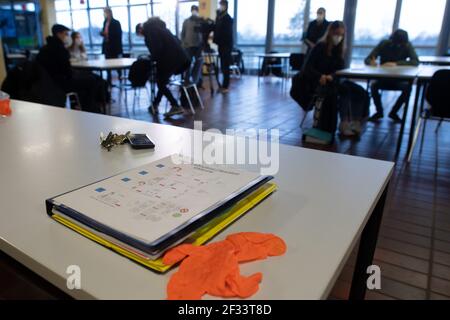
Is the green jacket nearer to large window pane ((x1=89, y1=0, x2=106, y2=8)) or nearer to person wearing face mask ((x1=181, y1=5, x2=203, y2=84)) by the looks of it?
person wearing face mask ((x1=181, y1=5, x2=203, y2=84))

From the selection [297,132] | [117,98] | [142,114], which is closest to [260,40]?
[117,98]

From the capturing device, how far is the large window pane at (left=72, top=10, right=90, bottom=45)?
11383 mm

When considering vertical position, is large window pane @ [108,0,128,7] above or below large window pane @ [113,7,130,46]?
above

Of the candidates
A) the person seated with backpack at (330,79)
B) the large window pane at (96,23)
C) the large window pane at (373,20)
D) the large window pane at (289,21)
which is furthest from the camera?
the large window pane at (96,23)

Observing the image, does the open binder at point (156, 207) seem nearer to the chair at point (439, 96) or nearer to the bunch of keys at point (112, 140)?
the bunch of keys at point (112, 140)

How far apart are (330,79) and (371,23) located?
5478mm

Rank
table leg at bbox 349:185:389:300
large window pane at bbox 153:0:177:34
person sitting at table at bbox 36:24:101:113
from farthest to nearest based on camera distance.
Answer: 1. large window pane at bbox 153:0:177:34
2. person sitting at table at bbox 36:24:101:113
3. table leg at bbox 349:185:389:300

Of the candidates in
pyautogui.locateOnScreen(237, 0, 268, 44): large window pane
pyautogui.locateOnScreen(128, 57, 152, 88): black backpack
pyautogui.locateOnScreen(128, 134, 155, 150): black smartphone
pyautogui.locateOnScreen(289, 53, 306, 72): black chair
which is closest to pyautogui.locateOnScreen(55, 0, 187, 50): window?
pyautogui.locateOnScreen(237, 0, 268, 44): large window pane

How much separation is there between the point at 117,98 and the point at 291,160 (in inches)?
219

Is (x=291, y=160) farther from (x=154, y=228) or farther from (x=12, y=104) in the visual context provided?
(x=12, y=104)

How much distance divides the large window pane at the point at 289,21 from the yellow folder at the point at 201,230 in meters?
8.82

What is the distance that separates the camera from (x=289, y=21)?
8797mm

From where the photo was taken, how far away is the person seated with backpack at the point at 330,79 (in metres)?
3.35

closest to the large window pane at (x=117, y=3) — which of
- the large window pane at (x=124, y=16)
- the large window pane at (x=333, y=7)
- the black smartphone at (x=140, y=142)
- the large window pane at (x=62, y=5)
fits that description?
the large window pane at (x=124, y=16)
